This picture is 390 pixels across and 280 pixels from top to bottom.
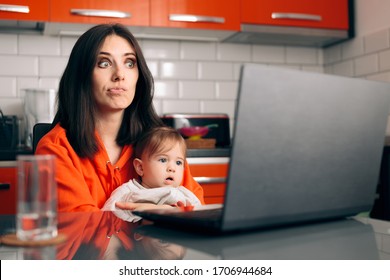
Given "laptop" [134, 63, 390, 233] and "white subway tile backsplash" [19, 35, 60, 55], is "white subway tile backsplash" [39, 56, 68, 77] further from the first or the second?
"laptop" [134, 63, 390, 233]

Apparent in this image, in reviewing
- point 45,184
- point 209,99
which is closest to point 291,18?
point 209,99

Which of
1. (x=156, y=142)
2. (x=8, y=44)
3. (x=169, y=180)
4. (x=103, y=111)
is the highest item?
(x=8, y=44)

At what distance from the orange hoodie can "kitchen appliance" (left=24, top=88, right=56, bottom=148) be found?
1.09m

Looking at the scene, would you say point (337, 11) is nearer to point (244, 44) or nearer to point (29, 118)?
point (244, 44)

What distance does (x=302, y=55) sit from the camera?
328cm

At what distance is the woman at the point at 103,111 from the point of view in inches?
60.9

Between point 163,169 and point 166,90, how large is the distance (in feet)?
4.84

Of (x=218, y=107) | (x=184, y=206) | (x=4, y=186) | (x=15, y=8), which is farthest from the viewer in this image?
(x=218, y=107)

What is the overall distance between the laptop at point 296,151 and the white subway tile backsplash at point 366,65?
81.9 inches

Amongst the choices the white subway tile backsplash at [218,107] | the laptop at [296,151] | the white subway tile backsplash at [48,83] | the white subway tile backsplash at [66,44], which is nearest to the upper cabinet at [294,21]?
the white subway tile backsplash at [218,107]

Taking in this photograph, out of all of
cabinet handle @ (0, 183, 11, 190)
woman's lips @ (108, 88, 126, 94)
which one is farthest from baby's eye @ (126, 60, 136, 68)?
cabinet handle @ (0, 183, 11, 190)

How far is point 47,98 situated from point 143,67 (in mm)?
1154

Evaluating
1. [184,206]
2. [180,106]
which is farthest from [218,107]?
[184,206]

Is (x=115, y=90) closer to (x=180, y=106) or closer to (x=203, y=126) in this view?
(x=203, y=126)
